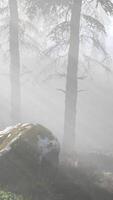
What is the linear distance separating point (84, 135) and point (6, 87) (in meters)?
7.01

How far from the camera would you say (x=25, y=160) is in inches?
364

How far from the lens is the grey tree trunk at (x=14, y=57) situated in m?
17.4

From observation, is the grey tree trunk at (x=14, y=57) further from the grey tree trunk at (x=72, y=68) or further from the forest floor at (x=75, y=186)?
the forest floor at (x=75, y=186)

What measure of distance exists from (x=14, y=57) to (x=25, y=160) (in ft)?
30.7

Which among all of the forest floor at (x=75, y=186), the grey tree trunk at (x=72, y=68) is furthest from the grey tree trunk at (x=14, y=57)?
the forest floor at (x=75, y=186)

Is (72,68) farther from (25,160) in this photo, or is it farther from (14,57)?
(25,160)

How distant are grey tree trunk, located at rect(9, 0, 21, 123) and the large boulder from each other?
8460 millimetres

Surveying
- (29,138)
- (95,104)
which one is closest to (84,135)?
(95,104)

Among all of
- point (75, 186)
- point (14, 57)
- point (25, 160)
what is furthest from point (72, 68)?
point (75, 186)

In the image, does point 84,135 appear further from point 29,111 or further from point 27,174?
point 27,174

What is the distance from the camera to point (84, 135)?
70.0 feet

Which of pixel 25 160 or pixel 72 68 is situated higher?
pixel 72 68

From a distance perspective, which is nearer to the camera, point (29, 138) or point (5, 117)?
point (29, 138)

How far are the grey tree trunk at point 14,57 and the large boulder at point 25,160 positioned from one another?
333 inches
